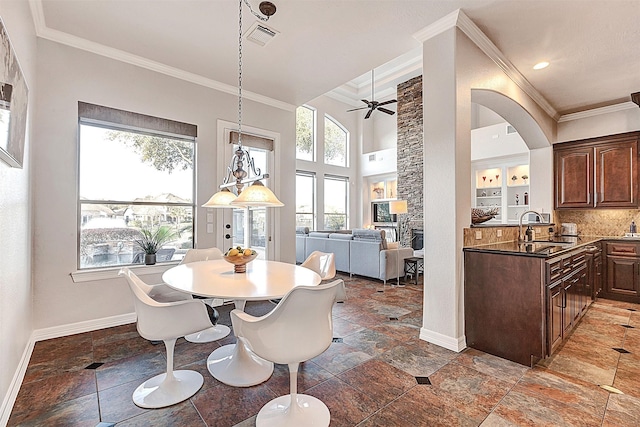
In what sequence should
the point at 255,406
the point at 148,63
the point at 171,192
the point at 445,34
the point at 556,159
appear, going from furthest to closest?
1. the point at 556,159
2. the point at 171,192
3. the point at 148,63
4. the point at 445,34
5. the point at 255,406

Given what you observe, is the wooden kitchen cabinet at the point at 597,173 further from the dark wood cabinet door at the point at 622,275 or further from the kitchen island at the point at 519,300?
the kitchen island at the point at 519,300

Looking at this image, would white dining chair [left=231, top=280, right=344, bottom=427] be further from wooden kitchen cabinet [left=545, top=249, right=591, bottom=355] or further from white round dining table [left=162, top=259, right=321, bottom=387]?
wooden kitchen cabinet [left=545, top=249, right=591, bottom=355]

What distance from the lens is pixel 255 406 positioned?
1.88 metres

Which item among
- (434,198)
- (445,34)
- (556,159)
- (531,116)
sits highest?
(445,34)

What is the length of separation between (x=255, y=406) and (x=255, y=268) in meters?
1.08

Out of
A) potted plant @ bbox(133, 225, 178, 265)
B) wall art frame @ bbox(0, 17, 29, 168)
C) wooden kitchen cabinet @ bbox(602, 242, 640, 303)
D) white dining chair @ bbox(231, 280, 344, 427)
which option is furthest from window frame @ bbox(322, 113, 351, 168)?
white dining chair @ bbox(231, 280, 344, 427)

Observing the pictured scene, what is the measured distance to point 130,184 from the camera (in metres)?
3.47

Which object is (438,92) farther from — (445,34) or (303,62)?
(303,62)

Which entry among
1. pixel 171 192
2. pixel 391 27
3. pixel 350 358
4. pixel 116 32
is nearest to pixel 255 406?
pixel 350 358

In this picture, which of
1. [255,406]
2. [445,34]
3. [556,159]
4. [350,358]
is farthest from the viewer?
[556,159]

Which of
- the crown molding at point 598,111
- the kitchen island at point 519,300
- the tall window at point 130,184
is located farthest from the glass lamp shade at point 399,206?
the tall window at point 130,184

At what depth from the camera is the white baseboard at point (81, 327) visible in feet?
9.38

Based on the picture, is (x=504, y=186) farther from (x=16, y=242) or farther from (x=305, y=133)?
(x=16, y=242)

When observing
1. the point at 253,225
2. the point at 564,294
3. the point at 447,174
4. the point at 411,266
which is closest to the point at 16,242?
the point at 253,225
